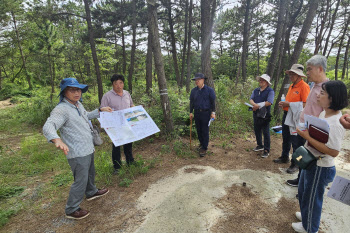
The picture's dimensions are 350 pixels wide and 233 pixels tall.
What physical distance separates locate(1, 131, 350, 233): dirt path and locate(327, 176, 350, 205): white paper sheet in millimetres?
969

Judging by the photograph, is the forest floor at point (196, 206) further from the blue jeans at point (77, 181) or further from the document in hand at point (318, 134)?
the document in hand at point (318, 134)

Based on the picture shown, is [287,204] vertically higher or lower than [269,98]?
lower

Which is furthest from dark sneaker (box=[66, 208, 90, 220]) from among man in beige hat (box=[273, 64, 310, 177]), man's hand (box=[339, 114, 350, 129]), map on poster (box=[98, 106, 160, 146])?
man in beige hat (box=[273, 64, 310, 177])

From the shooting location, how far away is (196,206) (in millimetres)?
2662

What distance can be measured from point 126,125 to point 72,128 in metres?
1.04

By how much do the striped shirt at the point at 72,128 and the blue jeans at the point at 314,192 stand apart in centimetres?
281

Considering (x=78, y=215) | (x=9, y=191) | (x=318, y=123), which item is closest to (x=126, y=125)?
(x=78, y=215)

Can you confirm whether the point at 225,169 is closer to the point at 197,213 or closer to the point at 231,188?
the point at 231,188

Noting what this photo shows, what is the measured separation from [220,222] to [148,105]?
5.27 metres

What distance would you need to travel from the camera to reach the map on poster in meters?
3.04

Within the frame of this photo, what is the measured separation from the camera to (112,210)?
Result: 270cm

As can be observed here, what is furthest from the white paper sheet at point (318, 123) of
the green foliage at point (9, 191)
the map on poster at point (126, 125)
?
the green foliage at point (9, 191)

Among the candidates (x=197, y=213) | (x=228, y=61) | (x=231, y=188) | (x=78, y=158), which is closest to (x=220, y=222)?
(x=197, y=213)

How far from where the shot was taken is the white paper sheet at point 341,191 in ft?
5.26
